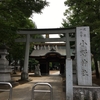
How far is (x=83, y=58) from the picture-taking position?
662 cm

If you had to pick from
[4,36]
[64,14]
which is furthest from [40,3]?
[64,14]

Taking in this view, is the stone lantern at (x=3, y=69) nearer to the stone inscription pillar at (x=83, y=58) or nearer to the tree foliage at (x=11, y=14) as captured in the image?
the tree foliage at (x=11, y=14)

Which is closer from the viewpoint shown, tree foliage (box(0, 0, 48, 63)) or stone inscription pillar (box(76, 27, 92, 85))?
stone inscription pillar (box(76, 27, 92, 85))

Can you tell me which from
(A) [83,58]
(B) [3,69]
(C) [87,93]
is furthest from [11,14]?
(C) [87,93]

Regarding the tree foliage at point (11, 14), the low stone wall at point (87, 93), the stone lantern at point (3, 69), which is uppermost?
the tree foliage at point (11, 14)

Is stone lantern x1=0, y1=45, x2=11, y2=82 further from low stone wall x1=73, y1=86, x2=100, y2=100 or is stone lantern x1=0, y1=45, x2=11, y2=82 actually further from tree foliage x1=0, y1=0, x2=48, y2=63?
low stone wall x1=73, y1=86, x2=100, y2=100

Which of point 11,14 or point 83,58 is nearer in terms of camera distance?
point 83,58

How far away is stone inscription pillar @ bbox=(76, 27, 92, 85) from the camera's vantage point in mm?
6516

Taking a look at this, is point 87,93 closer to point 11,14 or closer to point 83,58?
point 83,58

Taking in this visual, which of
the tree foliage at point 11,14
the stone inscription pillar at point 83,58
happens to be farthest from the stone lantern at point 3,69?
the stone inscription pillar at point 83,58

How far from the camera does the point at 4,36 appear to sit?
7887 millimetres

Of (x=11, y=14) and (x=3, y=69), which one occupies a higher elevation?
(x=11, y=14)

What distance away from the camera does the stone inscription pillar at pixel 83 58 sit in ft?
21.4

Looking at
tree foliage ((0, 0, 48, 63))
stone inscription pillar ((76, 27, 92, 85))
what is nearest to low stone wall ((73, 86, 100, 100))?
stone inscription pillar ((76, 27, 92, 85))
